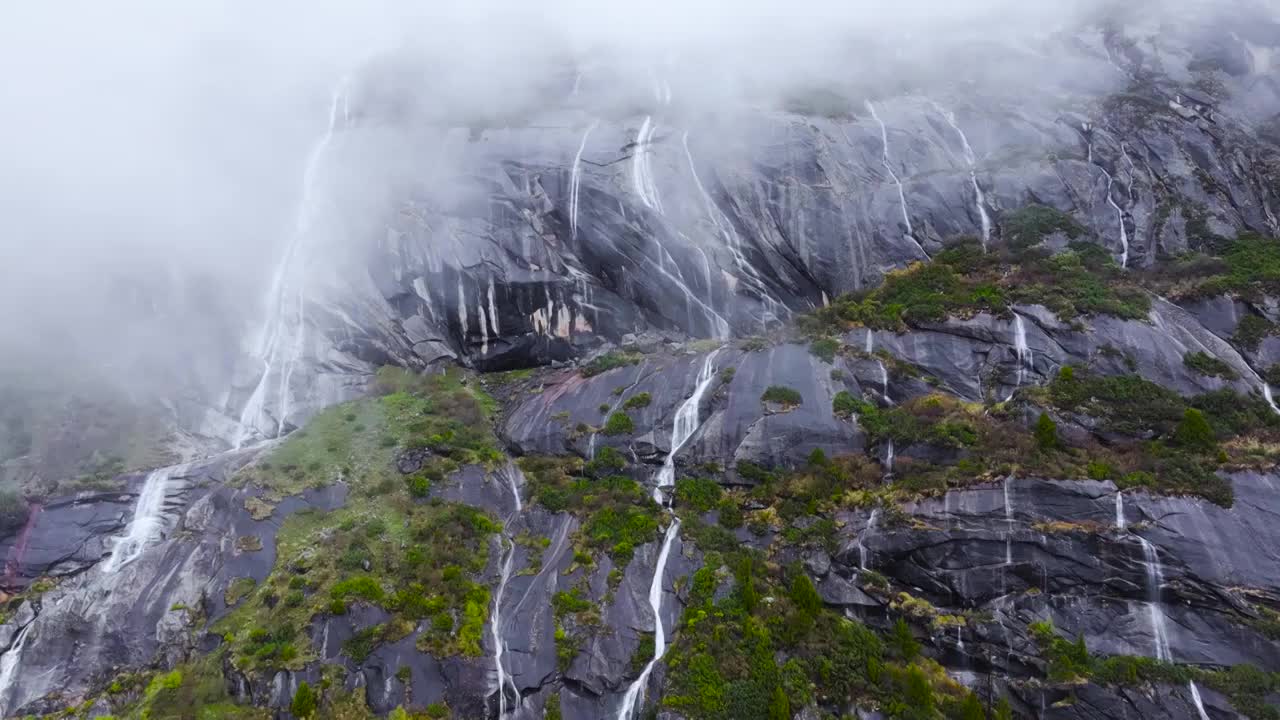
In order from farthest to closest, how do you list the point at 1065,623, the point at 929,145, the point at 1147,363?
the point at 929,145 < the point at 1147,363 < the point at 1065,623

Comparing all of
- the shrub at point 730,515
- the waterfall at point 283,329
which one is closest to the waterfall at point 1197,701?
the shrub at point 730,515

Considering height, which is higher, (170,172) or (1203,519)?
(170,172)

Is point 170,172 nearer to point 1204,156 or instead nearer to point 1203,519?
point 1203,519

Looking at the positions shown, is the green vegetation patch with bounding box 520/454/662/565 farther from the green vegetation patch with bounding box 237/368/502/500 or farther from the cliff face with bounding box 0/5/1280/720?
the green vegetation patch with bounding box 237/368/502/500

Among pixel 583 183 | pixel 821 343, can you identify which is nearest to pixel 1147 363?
pixel 821 343

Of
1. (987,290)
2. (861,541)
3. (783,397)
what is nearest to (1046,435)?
(861,541)
